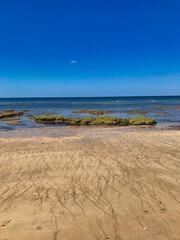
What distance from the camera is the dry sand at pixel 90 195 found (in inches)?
175

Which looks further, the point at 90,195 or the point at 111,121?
the point at 111,121

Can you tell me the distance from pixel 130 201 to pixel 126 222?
0.99 meters

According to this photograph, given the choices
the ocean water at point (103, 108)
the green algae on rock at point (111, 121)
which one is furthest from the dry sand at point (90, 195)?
the ocean water at point (103, 108)

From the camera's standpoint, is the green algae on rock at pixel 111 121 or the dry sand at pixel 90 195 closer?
the dry sand at pixel 90 195

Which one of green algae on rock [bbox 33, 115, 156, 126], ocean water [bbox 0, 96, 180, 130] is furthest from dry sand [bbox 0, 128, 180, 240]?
ocean water [bbox 0, 96, 180, 130]

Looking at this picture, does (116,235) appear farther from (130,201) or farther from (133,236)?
(130,201)

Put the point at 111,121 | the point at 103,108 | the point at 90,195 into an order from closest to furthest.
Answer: the point at 90,195
the point at 111,121
the point at 103,108

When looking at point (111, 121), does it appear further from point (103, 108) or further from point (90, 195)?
point (103, 108)

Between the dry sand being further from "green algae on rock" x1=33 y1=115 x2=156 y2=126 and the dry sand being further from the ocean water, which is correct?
the ocean water

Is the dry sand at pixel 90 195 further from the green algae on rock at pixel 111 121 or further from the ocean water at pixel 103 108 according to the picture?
the ocean water at pixel 103 108

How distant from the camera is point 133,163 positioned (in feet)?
28.9

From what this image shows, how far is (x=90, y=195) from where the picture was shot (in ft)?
19.8

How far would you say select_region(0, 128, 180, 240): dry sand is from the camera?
4457 mm

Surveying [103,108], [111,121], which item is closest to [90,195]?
[111,121]
